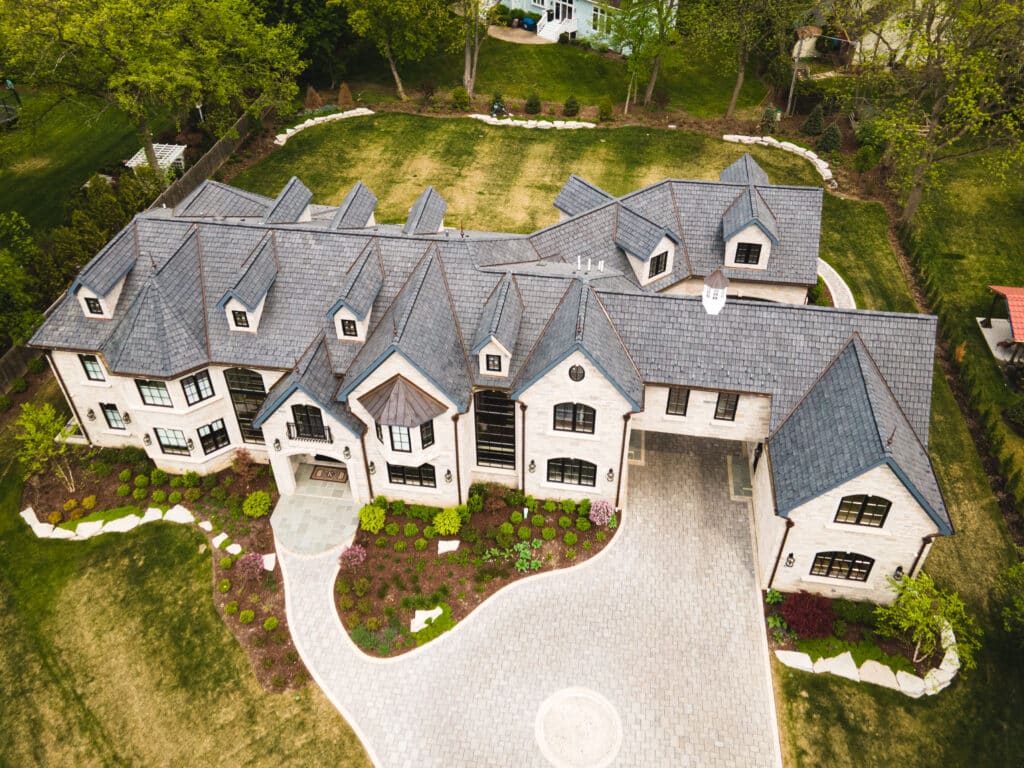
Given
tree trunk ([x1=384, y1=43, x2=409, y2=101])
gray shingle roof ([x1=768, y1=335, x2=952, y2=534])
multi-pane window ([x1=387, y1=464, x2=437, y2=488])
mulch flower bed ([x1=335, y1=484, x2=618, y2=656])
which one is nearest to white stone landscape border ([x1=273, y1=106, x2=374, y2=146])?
tree trunk ([x1=384, y1=43, x2=409, y2=101])

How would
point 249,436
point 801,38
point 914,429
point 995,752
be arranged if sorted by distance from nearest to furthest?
point 995,752 → point 914,429 → point 249,436 → point 801,38

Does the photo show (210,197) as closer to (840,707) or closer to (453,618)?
(453,618)

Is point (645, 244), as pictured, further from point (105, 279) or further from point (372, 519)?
point (105, 279)

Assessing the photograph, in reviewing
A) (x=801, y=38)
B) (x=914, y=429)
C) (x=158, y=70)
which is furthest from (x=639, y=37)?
(x=914, y=429)

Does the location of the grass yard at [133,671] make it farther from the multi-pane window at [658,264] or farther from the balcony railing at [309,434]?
the multi-pane window at [658,264]

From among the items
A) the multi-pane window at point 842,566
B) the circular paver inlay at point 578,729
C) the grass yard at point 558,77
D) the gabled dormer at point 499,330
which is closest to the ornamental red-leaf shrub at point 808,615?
the multi-pane window at point 842,566

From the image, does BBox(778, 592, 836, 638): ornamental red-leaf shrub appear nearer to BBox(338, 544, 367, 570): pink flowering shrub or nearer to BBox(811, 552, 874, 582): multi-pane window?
BBox(811, 552, 874, 582): multi-pane window

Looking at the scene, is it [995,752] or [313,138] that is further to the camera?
[313,138]

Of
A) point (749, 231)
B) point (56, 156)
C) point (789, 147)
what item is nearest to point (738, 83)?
point (789, 147)
